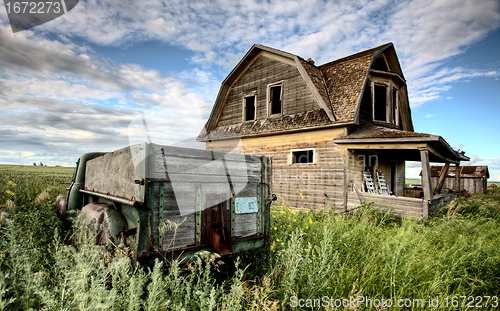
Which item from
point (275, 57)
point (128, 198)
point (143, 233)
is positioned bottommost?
point (143, 233)

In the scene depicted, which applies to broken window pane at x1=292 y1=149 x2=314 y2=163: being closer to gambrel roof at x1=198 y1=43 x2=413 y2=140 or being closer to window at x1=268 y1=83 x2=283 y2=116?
gambrel roof at x1=198 y1=43 x2=413 y2=140

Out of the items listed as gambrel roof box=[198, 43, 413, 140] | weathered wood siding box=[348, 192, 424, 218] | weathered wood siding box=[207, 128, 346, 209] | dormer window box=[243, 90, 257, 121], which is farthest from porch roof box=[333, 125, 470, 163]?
dormer window box=[243, 90, 257, 121]

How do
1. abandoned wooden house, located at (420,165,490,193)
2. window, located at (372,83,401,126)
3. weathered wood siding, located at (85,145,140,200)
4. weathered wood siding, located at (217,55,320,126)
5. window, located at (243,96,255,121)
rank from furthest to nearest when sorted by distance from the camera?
abandoned wooden house, located at (420,165,490,193), window, located at (243,96,255,121), window, located at (372,83,401,126), weathered wood siding, located at (217,55,320,126), weathered wood siding, located at (85,145,140,200)

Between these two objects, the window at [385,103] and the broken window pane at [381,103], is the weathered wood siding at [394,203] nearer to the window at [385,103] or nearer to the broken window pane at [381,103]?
the window at [385,103]

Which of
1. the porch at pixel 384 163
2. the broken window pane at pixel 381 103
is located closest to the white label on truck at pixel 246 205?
the porch at pixel 384 163

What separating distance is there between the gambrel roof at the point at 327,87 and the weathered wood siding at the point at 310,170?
0.51 m

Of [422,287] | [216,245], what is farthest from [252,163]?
[422,287]

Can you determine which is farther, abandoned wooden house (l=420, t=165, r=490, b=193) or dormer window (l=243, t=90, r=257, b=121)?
abandoned wooden house (l=420, t=165, r=490, b=193)

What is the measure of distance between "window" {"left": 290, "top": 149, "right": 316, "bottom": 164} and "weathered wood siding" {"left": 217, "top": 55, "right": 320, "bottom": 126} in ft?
5.76

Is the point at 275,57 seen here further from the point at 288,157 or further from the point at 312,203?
the point at 312,203

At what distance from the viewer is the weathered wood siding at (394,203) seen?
759cm

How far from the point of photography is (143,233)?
2.51m

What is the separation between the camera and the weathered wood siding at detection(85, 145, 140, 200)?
2.79 meters

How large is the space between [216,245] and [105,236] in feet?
4.51
